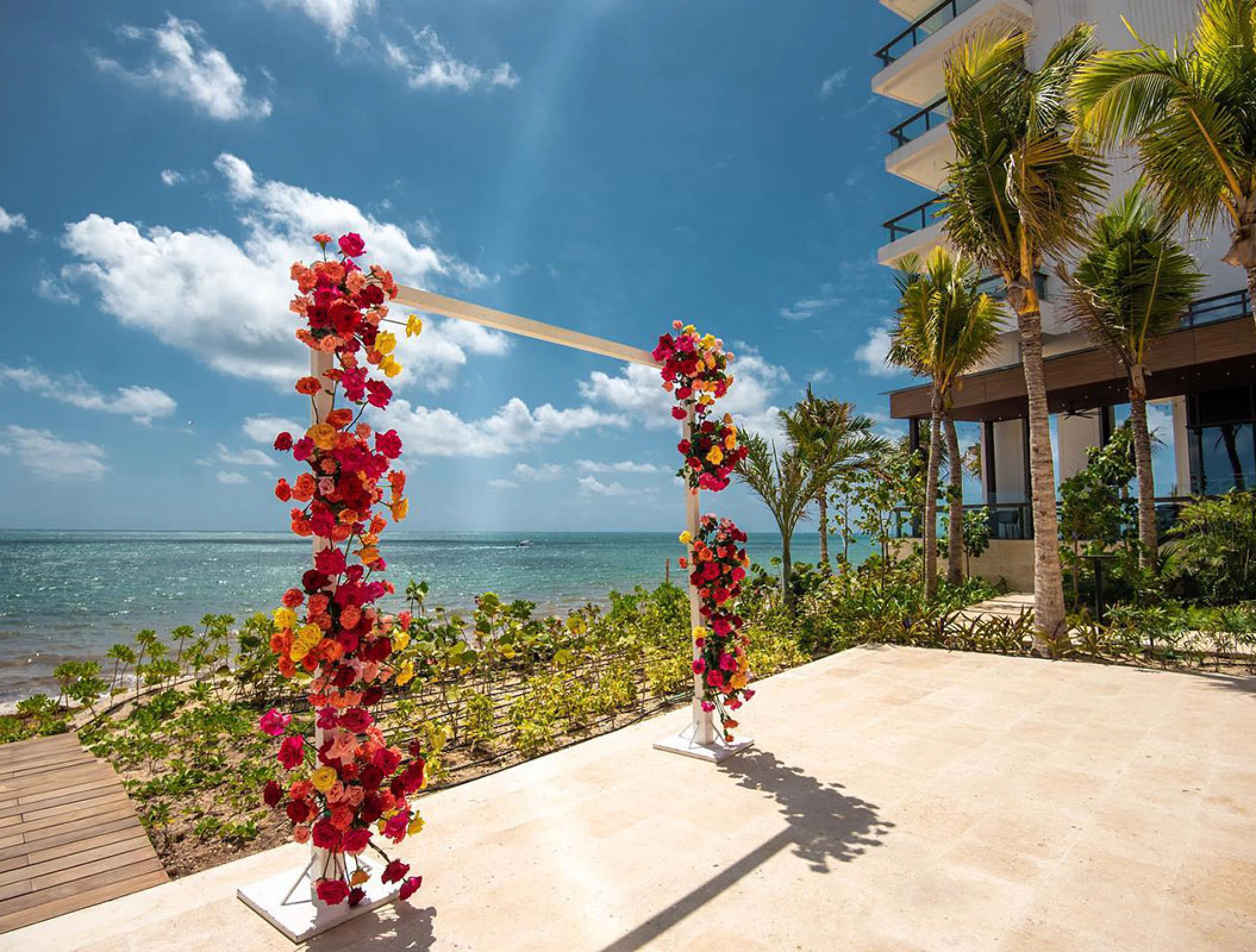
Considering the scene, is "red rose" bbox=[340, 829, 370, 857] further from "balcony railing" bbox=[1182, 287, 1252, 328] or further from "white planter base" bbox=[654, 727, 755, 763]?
"balcony railing" bbox=[1182, 287, 1252, 328]

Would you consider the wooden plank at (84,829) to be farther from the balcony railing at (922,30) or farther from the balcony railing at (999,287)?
the balcony railing at (922,30)

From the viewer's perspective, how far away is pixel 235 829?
3109 millimetres

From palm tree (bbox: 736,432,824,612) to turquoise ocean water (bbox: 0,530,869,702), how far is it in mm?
7469

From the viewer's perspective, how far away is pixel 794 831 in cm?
305

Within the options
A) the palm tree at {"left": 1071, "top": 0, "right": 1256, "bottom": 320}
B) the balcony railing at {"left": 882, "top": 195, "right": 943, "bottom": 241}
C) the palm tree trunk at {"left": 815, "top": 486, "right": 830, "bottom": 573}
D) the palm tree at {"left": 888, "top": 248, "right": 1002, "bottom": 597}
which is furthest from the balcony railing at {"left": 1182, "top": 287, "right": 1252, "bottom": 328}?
the balcony railing at {"left": 882, "top": 195, "right": 943, "bottom": 241}

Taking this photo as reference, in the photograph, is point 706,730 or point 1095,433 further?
point 1095,433

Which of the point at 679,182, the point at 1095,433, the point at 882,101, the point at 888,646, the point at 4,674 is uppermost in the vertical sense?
the point at 882,101

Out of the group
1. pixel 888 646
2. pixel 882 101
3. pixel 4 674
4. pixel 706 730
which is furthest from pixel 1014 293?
pixel 882 101

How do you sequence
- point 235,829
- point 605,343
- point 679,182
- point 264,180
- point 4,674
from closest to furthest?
point 235,829
point 605,343
point 264,180
point 4,674
point 679,182

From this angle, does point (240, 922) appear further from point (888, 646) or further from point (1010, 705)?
point (888, 646)

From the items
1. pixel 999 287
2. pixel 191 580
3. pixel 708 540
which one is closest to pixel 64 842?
pixel 708 540

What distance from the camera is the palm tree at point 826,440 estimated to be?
29.6 feet

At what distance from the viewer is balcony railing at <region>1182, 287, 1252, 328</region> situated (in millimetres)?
10852

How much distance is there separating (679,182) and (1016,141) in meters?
6.35
